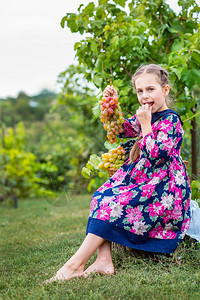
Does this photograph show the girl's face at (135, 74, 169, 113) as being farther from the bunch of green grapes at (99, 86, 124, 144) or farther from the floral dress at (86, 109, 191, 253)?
the bunch of green grapes at (99, 86, 124, 144)

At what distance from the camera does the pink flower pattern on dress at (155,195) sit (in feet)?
6.26

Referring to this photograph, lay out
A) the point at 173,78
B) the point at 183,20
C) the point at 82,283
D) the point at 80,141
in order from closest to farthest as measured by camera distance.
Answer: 1. the point at 82,283
2. the point at 173,78
3. the point at 183,20
4. the point at 80,141

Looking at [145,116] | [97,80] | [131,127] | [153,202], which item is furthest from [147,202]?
[97,80]

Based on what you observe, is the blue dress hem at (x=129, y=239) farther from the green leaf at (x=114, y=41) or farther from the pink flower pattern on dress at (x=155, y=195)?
the green leaf at (x=114, y=41)

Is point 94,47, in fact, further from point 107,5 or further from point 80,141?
point 80,141

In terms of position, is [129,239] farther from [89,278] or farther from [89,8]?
[89,8]

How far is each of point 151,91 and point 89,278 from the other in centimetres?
115

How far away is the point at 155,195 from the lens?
194 cm

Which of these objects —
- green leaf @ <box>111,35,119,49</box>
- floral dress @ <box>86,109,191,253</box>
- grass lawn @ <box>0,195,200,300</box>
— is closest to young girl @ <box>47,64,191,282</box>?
floral dress @ <box>86,109,191,253</box>

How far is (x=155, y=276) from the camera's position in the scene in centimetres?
176

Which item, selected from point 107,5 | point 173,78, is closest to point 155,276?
point 173,78

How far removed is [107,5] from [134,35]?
1.28 feet

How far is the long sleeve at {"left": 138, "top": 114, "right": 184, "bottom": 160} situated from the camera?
1.87 metres

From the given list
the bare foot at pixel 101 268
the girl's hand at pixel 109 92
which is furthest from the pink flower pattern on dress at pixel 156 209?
the girl's hand at pixel 109 92
